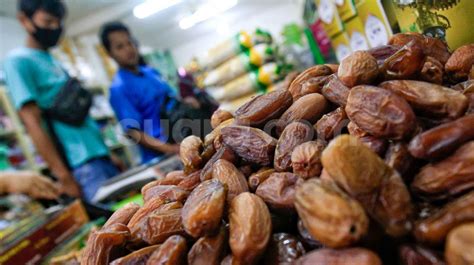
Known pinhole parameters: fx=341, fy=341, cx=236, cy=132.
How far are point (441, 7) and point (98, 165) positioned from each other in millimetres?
2161

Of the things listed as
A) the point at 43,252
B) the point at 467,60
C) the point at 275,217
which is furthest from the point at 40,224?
the point at 467,60

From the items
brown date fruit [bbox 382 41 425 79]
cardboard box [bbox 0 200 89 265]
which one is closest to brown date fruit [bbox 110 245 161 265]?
brown date fruit [bbox 382 41 425 79]

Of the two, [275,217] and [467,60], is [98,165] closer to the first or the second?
[275,217]

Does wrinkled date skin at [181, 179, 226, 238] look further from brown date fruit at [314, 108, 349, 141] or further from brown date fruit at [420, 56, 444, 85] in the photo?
brown date fruit at [420, 56, 444, 85]

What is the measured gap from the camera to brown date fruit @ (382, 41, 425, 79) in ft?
2.28

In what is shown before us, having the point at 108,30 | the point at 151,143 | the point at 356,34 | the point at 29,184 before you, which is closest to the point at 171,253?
the point at 356,34

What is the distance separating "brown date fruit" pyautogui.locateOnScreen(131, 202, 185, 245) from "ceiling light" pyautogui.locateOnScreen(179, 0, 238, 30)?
700cm

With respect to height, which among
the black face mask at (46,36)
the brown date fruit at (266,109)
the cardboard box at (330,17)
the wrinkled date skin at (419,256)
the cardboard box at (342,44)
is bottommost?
the wrinkled date skin at (419,256)

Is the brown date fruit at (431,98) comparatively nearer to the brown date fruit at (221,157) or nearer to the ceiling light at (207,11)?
the brown date fruit at (221,157)

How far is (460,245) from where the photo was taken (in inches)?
15.9

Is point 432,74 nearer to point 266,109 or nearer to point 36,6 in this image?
point 266,109

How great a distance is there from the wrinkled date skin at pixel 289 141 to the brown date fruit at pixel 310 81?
0.55 feet

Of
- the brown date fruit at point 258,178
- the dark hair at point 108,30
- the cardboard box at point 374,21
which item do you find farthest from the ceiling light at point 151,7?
the brown date fruit at point 258,178

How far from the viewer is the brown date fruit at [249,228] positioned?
533 millimetres
